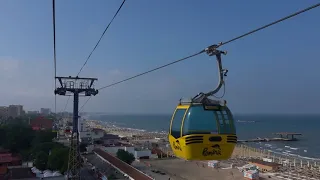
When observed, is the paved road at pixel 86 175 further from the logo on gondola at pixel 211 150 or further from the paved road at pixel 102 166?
the logo on gondola at pixel 211 150

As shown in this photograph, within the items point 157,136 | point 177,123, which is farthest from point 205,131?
point 157,136

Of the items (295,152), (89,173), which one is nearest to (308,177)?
(89,173)

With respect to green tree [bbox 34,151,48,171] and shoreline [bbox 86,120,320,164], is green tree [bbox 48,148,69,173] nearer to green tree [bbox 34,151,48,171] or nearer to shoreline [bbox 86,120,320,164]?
green tree [bbox 34,151,48,171]

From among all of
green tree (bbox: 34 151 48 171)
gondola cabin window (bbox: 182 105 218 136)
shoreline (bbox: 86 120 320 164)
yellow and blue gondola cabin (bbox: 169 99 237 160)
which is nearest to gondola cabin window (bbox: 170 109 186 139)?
yellow and blue gondola cabin (bbox: 169 99 237 160)

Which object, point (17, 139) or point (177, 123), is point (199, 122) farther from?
point (17, 139)

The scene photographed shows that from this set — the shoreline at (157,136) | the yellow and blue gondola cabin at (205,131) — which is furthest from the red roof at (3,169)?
the shoreline at (157,136)

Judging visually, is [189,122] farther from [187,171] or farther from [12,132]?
[12,132]
